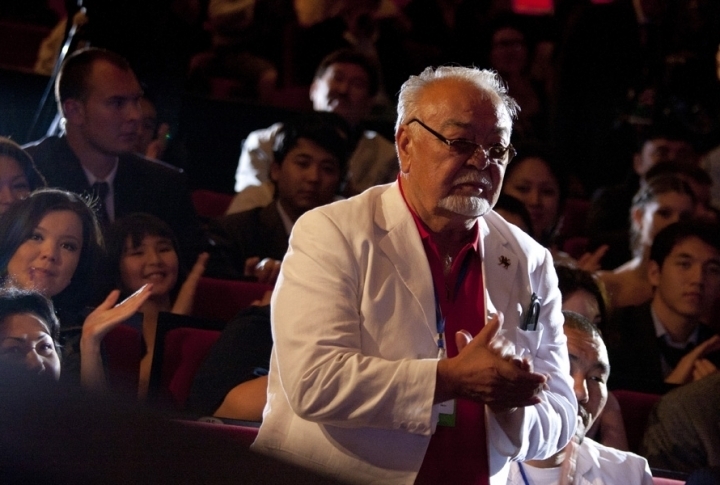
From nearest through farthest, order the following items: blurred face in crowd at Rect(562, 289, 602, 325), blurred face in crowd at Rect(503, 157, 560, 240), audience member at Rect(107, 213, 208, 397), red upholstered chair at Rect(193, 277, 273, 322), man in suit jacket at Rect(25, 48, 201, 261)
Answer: blurred face in crowd at Rect(562, 289, 602, 325) < audience member at Rect(107, 213, 208, 397) < red upholstered chair at Rect(193, 277, 273, 322) < man in suit jacket at Rect(25, 48, 201, 261) < blurred face in crowd at Rect(503, 157, 560, 240)

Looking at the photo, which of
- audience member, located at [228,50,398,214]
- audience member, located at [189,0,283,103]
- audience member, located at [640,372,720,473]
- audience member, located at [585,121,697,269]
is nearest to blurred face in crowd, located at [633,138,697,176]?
audience member, located at [585,121,697,269]

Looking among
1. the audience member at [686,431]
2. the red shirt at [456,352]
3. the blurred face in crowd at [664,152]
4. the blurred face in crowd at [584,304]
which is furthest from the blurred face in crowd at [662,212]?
the red shirt at [456,352]

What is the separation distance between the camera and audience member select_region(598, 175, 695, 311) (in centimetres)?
399

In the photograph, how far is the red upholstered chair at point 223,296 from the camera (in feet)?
11.3

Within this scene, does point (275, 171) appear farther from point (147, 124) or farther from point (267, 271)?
point (147, 124)

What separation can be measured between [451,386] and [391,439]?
17 cm

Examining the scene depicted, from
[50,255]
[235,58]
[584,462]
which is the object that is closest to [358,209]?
[584,462]

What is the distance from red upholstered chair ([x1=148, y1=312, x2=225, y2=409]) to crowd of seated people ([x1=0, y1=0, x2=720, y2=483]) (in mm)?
59

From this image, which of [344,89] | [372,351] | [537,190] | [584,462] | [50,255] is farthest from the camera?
[344,89]

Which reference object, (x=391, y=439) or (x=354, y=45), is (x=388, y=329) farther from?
(x=354, y=45)

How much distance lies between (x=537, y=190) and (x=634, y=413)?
1.48 m

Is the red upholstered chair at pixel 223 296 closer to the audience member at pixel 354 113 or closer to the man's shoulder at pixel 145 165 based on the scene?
the man's shoulder at pixel 145 165

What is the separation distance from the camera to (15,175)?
10.8ft

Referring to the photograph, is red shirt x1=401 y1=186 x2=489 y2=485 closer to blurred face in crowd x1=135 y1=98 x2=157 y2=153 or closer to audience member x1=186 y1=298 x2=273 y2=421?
audience member x1=186 y1=298 x2=273 y2=421
